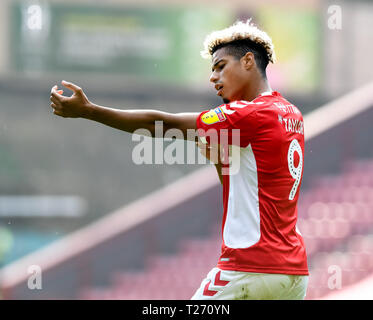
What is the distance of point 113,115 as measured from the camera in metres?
3.69

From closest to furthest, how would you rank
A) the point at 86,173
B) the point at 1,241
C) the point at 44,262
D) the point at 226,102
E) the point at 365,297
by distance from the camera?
1. the point at 226,102
2. the point at 365,297
3. the point at 44,262
4. the point at 1,241
5. the point at 86,173

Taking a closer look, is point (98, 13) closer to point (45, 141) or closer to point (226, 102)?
point (45, 141)

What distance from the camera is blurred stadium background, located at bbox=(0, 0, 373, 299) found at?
11.2m

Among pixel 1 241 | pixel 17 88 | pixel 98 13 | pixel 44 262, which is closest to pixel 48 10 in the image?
pixel 98 13

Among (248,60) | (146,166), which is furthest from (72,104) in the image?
(146,166)

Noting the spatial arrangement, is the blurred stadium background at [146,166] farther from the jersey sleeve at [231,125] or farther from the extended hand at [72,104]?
the jersey sleeve at [231,125]

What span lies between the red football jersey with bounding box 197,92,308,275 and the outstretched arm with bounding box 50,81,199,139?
103 millimetres

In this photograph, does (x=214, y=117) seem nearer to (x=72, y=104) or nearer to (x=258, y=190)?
(x=258, y=190)

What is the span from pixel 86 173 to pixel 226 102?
1231cm

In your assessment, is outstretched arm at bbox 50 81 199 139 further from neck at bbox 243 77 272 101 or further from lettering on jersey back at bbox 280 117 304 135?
lettering on jersey back at bbox 280 117 304 135

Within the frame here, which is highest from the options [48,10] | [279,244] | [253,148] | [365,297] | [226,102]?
[48,10]

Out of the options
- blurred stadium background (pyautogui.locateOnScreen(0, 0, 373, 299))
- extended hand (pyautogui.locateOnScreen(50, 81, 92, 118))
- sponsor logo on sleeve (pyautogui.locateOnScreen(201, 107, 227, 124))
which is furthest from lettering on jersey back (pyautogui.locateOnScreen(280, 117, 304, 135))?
blurred stadium background (pyautogui.locateOnScreen(0, 0, 373, 299))

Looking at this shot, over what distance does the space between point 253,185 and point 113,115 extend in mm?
737

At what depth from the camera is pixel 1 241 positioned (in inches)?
568
